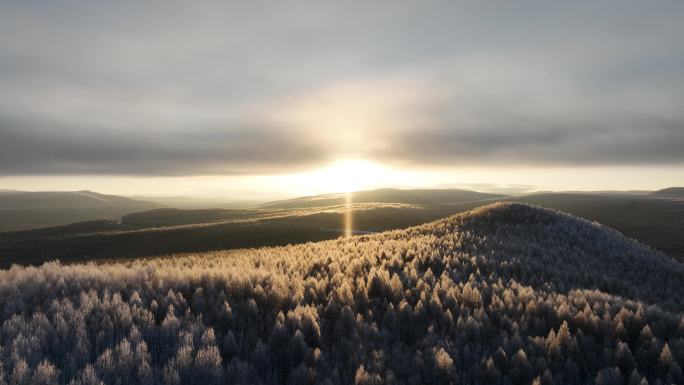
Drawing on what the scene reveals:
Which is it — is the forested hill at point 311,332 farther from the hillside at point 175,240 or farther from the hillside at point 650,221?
the hillside at point 175,240

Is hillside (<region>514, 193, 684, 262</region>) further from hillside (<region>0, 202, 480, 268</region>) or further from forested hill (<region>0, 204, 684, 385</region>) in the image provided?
forested hill (<region>0, 204, 684, 385</region>)

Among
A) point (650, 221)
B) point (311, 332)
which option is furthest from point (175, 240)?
point (650, 221)

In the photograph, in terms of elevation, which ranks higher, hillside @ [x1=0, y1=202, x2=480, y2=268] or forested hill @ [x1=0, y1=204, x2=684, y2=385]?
forested hill @ [x1=0, y1=204, x2=684, y2=385]

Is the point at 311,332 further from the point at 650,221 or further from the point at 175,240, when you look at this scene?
the point at 650,221

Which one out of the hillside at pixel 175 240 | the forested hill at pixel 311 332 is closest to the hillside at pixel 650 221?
the hillside at pixel 175 240

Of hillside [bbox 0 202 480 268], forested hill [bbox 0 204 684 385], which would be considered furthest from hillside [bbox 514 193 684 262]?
forested hill [bbox 0 204 684 385]

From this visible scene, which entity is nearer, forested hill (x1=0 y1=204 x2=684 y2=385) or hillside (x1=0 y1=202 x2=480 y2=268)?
forested hill (x1=0 y1=204 x2=684 y2=385)

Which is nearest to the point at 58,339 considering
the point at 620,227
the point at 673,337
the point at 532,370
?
the point at 532,370

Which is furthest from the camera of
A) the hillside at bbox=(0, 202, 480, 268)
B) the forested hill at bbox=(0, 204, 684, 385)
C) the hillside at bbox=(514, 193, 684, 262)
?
the hillside at bbox=(514, 193, 684, 262)

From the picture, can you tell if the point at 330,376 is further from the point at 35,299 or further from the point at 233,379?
the point at 35,299

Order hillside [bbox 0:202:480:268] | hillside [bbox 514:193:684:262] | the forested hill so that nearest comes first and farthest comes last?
the forested hill, hillside [bbox 0:202:480:268], hillside [bbox 514:193:684:262]

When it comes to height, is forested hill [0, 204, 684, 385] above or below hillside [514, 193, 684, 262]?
above
